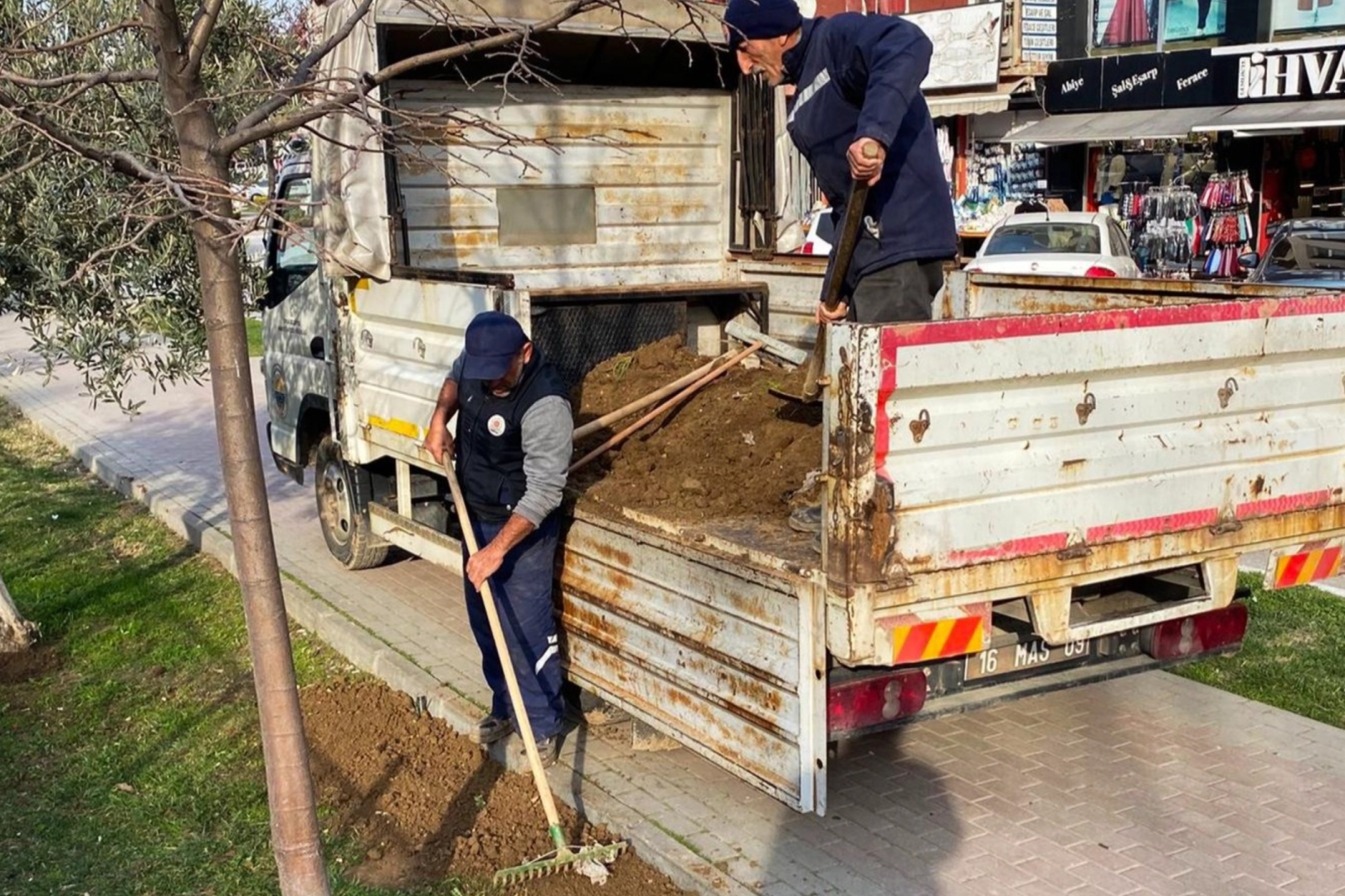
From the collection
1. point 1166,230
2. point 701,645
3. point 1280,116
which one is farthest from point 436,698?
point 1166,230

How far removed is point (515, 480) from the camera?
5199 mm

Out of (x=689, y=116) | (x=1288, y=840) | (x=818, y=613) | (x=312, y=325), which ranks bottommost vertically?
(x=1288, y=840)

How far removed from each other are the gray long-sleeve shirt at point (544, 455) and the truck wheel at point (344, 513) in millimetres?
2756

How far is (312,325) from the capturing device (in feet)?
24.5

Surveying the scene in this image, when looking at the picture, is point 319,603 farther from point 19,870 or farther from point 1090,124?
point 1090,124

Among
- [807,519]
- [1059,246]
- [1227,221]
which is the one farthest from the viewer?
[1227,221]

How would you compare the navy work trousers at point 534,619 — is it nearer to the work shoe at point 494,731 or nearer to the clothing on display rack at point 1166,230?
the work shoe at point 494,731

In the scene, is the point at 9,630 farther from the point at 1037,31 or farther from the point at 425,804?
the point at 1037,31

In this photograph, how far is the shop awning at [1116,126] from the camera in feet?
64.0

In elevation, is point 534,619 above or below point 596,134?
below

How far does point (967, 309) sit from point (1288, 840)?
261 centimetres

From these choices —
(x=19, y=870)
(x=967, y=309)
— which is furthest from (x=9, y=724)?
(x=967, y=309)

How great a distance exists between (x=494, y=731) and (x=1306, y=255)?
30.4ft

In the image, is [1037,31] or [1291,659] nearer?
[1291,659]
